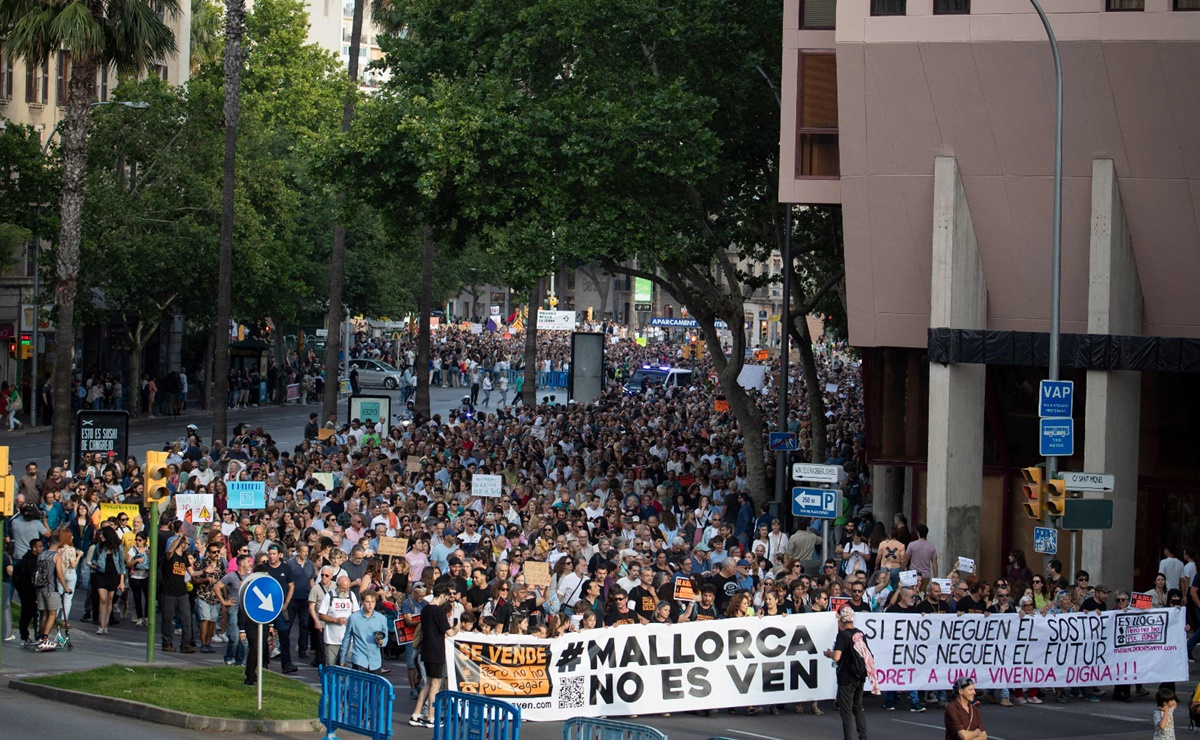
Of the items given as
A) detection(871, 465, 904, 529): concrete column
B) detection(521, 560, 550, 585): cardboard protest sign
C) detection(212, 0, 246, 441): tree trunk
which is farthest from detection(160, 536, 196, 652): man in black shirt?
detection(212, 0, 246, 441): tree trunk

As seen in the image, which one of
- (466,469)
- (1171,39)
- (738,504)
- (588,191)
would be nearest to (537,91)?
(588,191)

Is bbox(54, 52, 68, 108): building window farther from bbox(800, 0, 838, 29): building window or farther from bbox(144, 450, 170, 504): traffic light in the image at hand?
bbox(144, 450, 170, 504): traffic light

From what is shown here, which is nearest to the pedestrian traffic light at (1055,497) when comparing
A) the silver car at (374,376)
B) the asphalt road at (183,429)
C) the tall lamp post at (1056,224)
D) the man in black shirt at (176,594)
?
the tall lamp post at (1056,224)

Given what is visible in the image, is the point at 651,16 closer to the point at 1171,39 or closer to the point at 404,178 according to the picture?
the point at 404,178

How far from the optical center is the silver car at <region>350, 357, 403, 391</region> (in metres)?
65.0

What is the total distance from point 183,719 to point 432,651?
2420 millimetres

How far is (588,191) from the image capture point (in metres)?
29.4

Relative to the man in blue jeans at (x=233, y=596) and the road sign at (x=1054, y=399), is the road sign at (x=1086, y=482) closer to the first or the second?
the road sign at (x=1054, y=399)

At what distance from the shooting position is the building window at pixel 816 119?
25906 mm

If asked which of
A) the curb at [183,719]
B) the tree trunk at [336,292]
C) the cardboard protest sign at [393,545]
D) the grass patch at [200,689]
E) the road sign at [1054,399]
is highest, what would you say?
the tree trunk at [336,292]

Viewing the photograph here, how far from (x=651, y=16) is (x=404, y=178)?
5420 mm

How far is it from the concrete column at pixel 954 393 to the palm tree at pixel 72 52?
16.1 metres

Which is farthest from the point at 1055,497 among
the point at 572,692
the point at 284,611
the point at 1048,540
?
the point at 284,611

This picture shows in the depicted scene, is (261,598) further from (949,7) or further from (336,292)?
(336,292)
